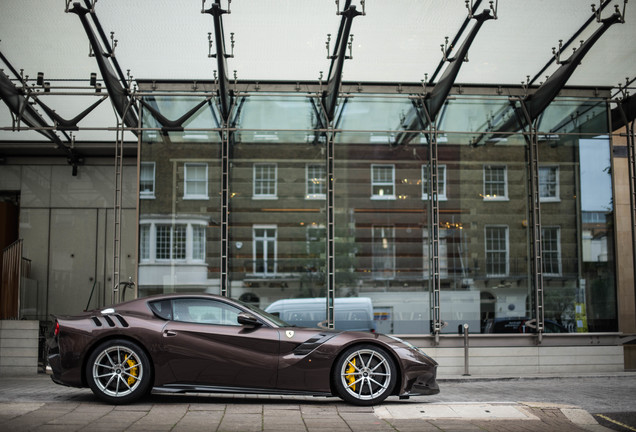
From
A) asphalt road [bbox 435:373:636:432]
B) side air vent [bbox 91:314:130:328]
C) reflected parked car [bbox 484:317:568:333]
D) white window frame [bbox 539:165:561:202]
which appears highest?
white window frame [bbox 539:165:561:202]

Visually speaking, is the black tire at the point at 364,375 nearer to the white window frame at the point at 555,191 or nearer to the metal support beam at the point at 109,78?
the metal support beam at the point at 109,78

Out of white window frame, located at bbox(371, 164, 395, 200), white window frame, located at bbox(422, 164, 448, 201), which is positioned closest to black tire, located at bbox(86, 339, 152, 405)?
white window frame, located at bbox(371, 164, 395, 200)

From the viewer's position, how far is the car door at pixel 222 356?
6.98 metres

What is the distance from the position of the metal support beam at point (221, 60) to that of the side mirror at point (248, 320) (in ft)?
17.5

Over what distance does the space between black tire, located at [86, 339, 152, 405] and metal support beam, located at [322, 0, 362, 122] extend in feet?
20.1

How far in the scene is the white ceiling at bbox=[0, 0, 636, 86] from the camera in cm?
1110

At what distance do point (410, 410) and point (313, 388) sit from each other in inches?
41.1

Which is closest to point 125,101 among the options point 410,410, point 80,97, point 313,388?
point 80,97

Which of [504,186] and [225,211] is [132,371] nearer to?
[225,211]

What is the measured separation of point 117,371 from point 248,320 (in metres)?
1.40

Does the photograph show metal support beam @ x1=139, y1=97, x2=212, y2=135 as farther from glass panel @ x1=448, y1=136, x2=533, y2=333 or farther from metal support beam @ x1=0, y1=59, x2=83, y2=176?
glass panel @ x1=448, y1=136, x2=533, y2=333

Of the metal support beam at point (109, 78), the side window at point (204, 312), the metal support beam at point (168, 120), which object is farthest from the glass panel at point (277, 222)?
the side window at point (204, 312)

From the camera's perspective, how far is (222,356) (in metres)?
6.99

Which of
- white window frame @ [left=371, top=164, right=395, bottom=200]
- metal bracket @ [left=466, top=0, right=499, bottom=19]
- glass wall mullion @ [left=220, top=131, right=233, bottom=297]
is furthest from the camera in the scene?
white window frame @ [left=371, top=164, right=395, bottom=200]
